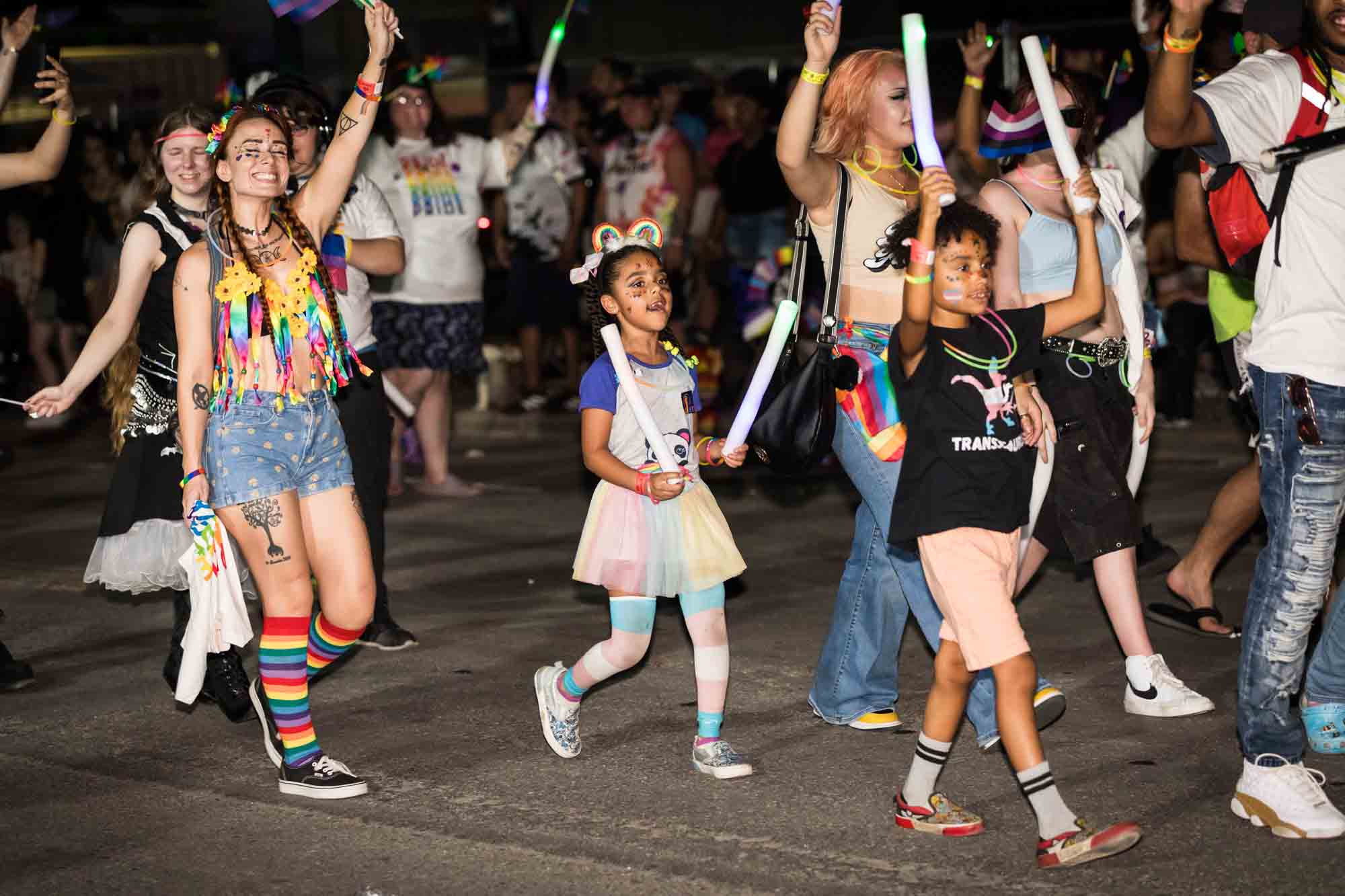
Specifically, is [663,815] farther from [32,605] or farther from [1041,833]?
[32,605]

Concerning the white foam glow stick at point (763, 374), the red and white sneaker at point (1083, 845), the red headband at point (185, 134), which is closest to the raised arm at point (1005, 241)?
the white foam glow stick at point (763, 374)

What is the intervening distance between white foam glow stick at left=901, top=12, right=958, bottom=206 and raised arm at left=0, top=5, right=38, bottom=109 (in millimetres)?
3241

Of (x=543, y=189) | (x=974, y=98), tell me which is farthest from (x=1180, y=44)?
(x=543, y=189)

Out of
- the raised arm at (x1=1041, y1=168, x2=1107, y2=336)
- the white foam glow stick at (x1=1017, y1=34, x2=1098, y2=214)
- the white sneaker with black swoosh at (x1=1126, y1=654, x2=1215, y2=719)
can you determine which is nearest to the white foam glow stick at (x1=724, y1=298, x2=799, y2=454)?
the raised arm at (x1=1041, y1=168, x2=1107, y2=336)

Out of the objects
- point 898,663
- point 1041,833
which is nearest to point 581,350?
point 898,663

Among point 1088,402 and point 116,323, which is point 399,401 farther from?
point 1088,402

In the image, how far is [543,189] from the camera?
42.0 feet

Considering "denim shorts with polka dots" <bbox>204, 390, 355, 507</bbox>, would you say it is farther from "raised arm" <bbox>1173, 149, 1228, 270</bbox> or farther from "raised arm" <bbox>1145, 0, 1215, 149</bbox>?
"raised arm" <bbox>1173, 149, 1228, 270</bbox>

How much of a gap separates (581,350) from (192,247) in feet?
30.0

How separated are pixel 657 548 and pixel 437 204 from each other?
16.7 ft

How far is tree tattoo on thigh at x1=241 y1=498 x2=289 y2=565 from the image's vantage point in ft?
16.0

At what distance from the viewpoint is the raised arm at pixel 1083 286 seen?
4.40 m

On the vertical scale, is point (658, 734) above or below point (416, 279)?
below

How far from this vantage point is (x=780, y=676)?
621cm
